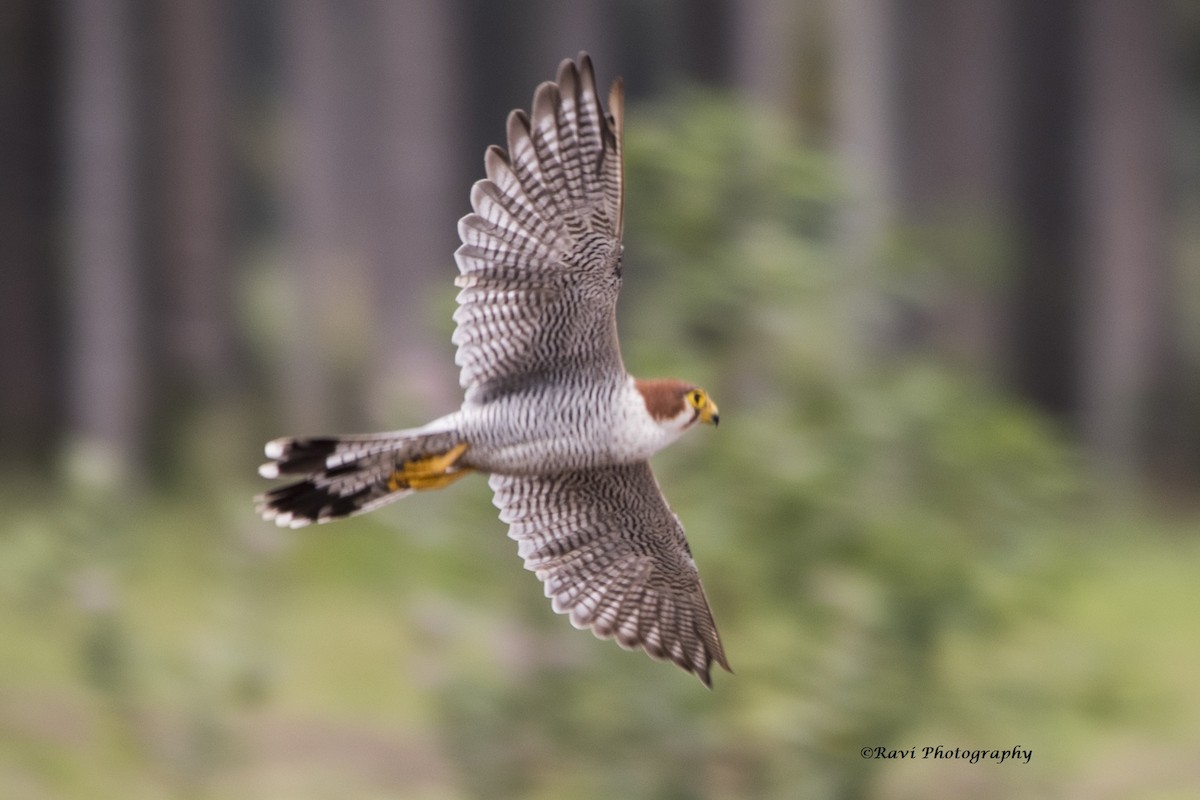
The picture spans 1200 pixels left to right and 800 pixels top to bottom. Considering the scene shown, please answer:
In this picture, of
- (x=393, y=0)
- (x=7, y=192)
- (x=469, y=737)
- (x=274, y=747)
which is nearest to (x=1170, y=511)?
(x=393, y=0)

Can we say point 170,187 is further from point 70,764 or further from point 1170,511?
point 1170,511

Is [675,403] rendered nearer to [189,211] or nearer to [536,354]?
[536,354]

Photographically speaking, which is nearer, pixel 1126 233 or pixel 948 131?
pixel 1126 233

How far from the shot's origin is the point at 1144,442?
15.0 meters

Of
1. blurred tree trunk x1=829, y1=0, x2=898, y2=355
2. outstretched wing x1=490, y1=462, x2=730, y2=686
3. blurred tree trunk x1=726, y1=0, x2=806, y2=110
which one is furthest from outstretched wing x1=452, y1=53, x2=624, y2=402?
blurred tree trunk x1=726, y1=0, x2=806, y2=110

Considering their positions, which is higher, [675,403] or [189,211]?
[189,211]

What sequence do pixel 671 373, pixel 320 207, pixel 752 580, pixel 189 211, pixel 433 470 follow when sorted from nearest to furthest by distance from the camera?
pixel 433 470, pixel 671 373, pixel 752 580, pixel 189 211, pixel 320 207

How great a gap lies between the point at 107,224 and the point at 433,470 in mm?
8542

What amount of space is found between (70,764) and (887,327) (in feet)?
24.1

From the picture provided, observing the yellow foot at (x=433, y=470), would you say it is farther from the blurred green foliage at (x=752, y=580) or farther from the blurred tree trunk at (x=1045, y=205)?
the blurred tree trunk at (x=1045, y=205)

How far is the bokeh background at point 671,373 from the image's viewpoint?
5961 mm

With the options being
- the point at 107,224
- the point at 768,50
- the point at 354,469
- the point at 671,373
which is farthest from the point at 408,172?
the point at 354,469

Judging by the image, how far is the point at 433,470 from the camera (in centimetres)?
424

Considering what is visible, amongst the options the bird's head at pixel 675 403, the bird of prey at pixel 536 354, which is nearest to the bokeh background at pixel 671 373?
the bird's head at pixel 675 403
